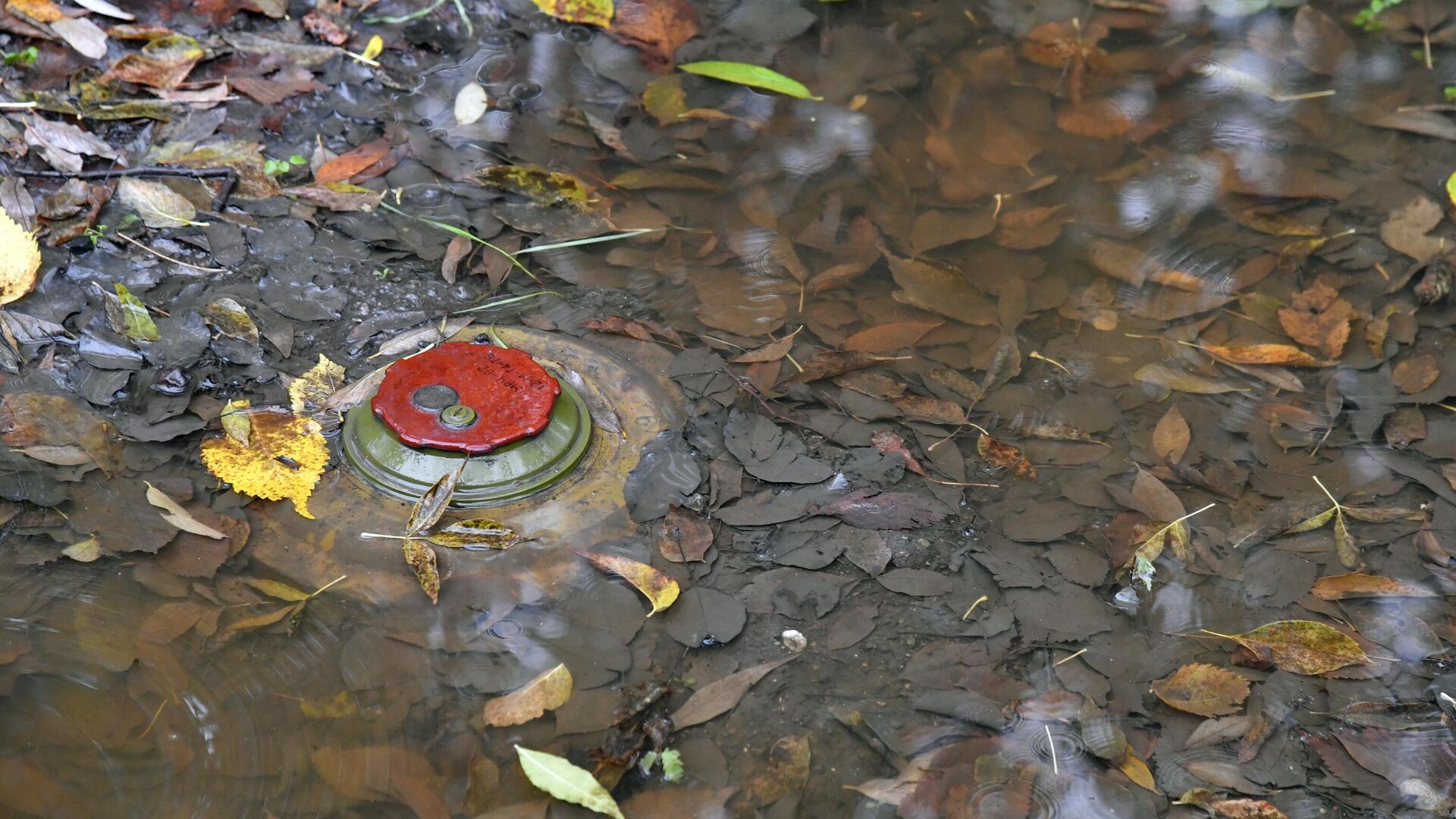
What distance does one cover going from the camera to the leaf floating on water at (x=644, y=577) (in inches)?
81.4

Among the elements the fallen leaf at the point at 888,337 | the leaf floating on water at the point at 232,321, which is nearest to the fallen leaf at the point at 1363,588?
the fallen leaf at the point at 888,337

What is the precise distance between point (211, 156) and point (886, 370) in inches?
74.3

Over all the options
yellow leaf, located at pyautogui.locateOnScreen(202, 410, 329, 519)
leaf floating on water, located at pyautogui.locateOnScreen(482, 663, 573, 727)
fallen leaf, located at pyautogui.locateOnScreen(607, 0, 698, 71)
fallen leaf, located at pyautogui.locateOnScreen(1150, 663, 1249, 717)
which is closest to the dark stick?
yellow leaf, located at pyautogui.locateOnScreen(202, 410, 329, 519)

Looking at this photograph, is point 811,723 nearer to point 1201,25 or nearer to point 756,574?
point 756,574

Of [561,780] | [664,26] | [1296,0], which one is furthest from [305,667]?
[1296,0]

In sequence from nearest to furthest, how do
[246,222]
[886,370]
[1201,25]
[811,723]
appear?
[811,723] → [886,370] → [246,222] → [1201,25]

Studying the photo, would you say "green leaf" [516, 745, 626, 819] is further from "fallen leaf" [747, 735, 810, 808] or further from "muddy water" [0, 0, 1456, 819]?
"fallen leaf" [747, 735, 810, 808]

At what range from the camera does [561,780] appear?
1.78 metres

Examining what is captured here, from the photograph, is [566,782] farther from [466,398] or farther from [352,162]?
[352,162]

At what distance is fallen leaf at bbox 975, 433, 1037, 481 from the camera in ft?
7.81

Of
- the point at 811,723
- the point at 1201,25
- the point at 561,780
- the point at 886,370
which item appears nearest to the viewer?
the point at 561,780

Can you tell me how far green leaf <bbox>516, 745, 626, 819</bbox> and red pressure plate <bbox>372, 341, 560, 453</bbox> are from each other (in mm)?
634

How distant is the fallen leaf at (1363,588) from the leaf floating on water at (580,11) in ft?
8.72

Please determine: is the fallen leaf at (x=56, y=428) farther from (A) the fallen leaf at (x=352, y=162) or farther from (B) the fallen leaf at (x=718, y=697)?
(B) the fallen leaf at (x=718, y=697)
